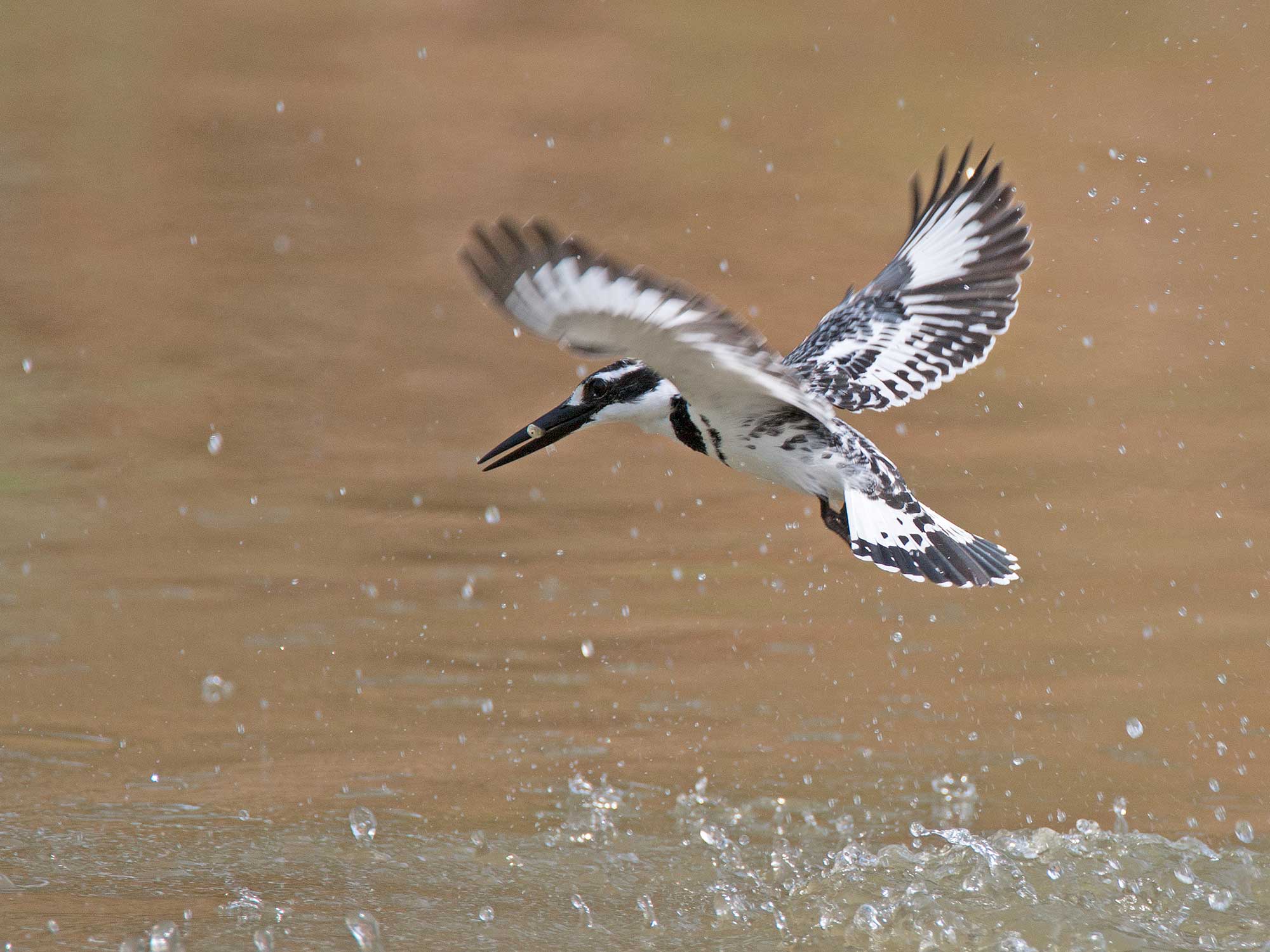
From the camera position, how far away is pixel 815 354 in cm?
445

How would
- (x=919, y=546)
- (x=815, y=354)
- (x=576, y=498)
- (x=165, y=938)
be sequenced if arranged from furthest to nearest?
1. (x=576, y=498)
2. (x=815, y=354)
3. (x=919, y=546)
4. (x=165, y=938)

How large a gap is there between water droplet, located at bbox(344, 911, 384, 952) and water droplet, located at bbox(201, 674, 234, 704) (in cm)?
127

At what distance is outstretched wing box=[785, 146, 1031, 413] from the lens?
172 inches

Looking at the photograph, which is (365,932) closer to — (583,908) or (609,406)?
(583,908)

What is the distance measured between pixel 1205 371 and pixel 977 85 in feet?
10.3

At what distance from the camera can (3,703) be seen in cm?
451

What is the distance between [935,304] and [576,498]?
192 centimetres

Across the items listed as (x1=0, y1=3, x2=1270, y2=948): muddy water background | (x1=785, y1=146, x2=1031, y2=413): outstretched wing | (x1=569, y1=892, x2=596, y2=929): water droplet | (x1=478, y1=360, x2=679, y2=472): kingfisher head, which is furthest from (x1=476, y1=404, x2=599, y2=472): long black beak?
(x1=569, y1=892, x2=596, y2=929): water droplet

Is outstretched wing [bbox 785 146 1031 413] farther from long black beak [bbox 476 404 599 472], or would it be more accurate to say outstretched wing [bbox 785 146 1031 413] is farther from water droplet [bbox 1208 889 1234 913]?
water droplet [bbox 1208 889 1234 913]

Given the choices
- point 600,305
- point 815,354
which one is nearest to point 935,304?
point 815,354

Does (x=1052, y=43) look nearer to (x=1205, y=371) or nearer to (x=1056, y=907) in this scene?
(x=1205, y=371)

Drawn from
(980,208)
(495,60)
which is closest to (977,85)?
(495,60)

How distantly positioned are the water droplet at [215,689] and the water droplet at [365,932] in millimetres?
1268

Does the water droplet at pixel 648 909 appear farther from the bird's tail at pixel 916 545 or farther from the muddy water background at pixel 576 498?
the bird's tail at pixel 916 545
